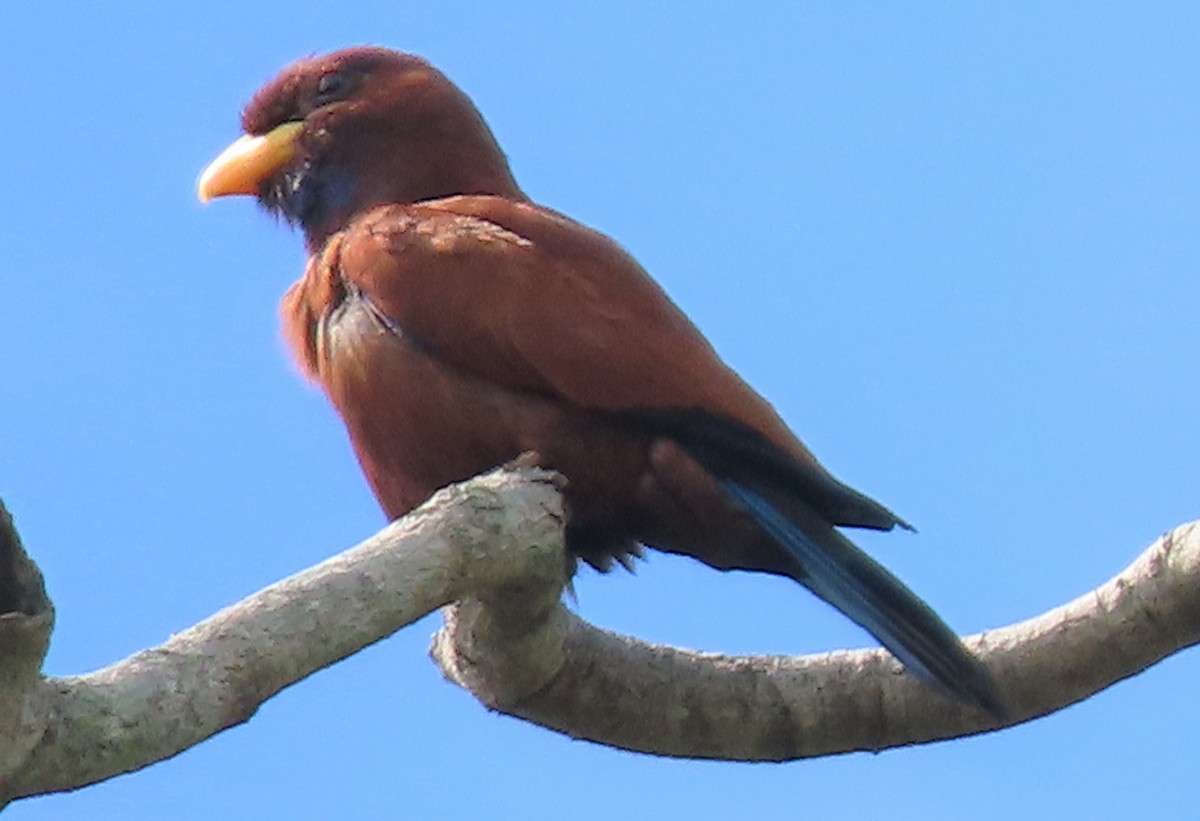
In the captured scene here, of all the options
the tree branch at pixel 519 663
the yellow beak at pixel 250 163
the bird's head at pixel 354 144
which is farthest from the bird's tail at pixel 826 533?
the yellow beak at pixel 250 163

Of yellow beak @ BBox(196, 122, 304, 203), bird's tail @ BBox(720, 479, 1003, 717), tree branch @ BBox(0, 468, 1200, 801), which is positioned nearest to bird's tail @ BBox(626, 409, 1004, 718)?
bird's tail @ BBox(720, 479, 1003, 717)

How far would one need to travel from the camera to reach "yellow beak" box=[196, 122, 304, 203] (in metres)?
4.52

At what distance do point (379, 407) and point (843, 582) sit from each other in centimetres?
92

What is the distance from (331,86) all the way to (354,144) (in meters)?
0.20

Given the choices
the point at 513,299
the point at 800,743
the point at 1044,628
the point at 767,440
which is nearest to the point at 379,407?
the point at 513,299

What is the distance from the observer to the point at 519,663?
11.4 ft

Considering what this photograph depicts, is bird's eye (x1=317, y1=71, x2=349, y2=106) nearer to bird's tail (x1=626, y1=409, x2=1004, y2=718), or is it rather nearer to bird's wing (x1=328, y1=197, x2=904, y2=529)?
bird's wing (x1=328, y1=197, x2=904, y2=529)

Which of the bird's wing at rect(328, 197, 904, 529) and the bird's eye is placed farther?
the bird's eye

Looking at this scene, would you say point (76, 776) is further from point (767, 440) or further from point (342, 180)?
point (342, 180)

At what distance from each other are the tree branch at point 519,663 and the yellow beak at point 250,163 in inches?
53.1

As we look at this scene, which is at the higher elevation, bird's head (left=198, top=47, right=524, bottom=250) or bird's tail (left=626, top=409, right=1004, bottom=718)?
bird's head (left=198, top=47, right=524, bottom=250)

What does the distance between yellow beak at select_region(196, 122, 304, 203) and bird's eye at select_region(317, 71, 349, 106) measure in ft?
0.27

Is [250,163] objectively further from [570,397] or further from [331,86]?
[570,397]

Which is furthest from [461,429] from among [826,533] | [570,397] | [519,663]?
[826,533]
